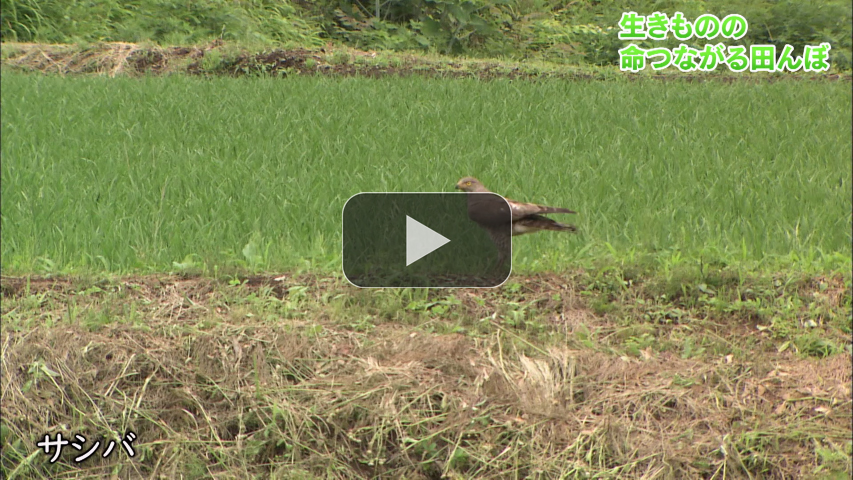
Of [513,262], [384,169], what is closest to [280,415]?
[513,262]

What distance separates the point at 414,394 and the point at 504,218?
31.9 inches

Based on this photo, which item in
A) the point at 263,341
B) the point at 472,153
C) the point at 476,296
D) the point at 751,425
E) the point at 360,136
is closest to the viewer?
the point at 751,425

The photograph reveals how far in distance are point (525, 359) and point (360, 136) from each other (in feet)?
10.9

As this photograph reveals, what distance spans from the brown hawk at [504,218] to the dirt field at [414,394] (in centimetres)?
32

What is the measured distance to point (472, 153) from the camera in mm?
5738

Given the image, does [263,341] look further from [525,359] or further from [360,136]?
[360,136]

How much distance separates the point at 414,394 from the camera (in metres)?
3.34

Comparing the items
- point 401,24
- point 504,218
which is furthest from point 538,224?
point 401,24

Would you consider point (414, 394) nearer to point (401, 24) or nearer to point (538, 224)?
point (538, 224)

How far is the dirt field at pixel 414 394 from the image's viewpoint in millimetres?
3250
